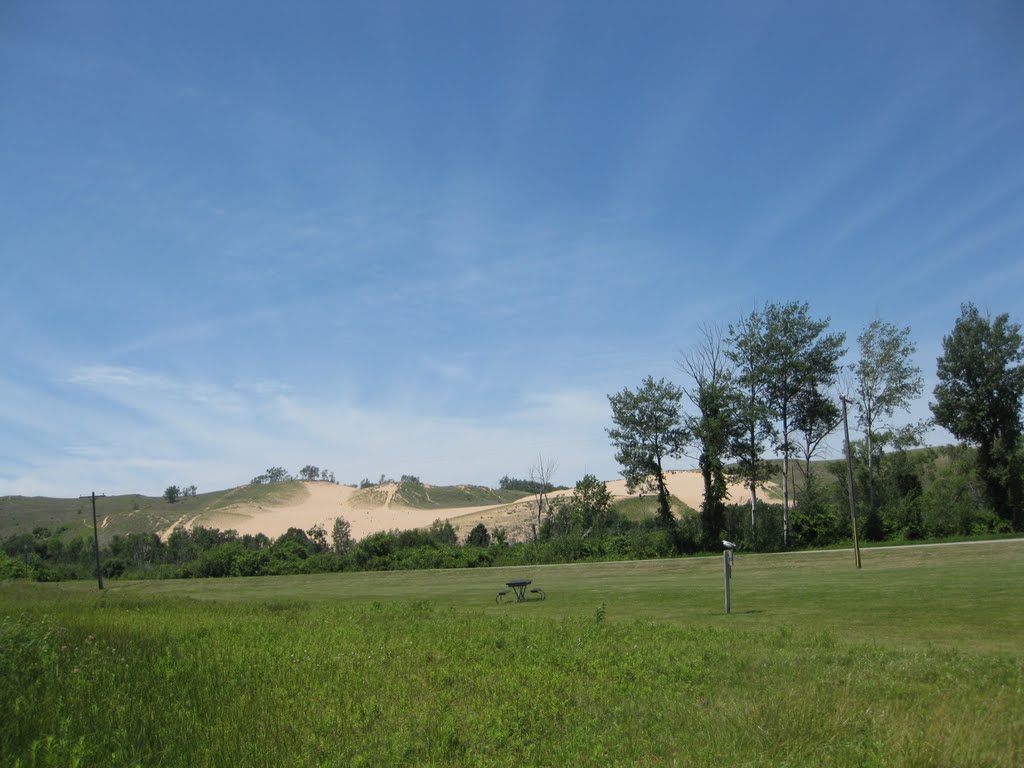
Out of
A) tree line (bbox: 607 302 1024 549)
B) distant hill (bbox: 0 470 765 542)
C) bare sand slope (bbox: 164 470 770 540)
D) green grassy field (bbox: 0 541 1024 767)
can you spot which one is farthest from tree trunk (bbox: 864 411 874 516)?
bare sand slope (bbox: 164 470 770 540)

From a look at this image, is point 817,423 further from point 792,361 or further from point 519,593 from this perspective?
point 519,593

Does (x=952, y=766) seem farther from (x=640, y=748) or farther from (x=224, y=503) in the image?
(x=224, y=503)

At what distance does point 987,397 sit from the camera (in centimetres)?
4856

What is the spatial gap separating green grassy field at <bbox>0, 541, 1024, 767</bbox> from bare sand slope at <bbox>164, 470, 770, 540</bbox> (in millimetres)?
75207

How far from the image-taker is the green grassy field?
23.7ft

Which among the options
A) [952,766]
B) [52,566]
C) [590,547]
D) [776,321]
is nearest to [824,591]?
[952,766]

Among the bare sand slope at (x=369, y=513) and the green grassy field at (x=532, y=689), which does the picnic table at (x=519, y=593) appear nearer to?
the green grassy field at (x=532, y=689)

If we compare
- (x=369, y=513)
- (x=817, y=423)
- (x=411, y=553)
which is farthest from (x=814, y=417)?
(x=369, y=513)

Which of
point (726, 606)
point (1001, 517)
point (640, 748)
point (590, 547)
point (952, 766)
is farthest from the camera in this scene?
point (590, 547)

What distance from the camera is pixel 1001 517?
148 feet

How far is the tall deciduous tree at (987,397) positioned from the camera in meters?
46.7

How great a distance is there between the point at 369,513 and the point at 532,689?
363 feet

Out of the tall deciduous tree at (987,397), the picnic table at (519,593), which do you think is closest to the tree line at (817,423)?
the tall deciduous tree at (987,397)

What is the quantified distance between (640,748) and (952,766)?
276cm
